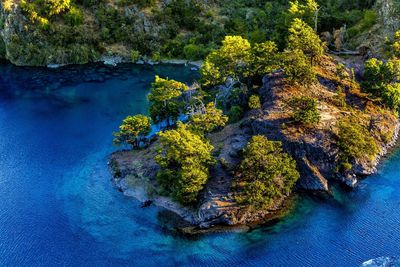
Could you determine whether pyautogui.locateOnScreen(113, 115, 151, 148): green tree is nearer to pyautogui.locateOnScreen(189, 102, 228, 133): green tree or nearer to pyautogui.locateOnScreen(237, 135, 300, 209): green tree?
pyautogui.locateOnScreen(189, 102, 228, 133): green tree

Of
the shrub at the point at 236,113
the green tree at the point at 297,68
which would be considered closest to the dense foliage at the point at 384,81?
the green tree at the point at 297,68

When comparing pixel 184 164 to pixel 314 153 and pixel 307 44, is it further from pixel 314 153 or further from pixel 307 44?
pixel 307 44

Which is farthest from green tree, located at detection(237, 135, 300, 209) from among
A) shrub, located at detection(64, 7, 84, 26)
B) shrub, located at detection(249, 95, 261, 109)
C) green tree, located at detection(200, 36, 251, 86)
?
shrub, located at detection(64, 7, 84, 26)

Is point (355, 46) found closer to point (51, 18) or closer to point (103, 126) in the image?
point (103, 126)

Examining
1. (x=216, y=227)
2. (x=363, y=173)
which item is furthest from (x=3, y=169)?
(x=363, y=173)

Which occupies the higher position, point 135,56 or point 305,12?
point 305,12

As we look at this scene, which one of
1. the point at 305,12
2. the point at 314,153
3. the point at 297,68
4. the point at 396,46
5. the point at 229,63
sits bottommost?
the point at 314,153

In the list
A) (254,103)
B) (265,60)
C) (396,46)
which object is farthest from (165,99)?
(396,46)
